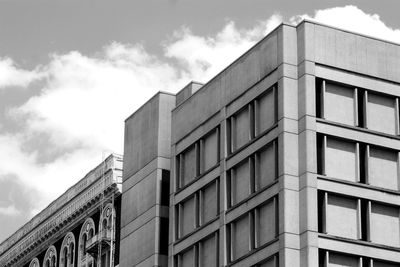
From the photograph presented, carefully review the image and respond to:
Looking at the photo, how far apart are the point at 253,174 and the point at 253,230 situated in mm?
3165

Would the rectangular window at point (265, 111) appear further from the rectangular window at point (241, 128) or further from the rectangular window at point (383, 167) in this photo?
the rectangular window at point (383, 167)

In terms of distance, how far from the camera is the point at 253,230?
6894cm

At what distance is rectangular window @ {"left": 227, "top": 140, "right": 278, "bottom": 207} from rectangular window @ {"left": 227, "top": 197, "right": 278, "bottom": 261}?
1.19 meters

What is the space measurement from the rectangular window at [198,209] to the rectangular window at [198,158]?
117 cm

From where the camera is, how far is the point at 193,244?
74.8m

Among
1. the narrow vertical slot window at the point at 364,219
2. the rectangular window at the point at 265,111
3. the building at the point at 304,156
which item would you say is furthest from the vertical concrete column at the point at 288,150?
the narrow vertical slot window at the point at 364,219

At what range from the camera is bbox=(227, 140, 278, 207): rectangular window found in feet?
224

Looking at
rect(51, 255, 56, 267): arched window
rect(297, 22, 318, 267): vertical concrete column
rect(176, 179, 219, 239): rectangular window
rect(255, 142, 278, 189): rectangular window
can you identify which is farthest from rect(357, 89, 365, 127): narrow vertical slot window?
rect(51, 255, 56, 267): arched window

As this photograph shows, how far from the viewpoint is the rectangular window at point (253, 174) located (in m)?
68.3

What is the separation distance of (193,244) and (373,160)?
12396mm

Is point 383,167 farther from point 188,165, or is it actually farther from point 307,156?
point 188,165

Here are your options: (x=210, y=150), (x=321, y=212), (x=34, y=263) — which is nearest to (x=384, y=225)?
(x=321, y=212)

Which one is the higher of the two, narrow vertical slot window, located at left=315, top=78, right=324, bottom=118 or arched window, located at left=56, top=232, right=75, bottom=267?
arched window, located at left=56, top=232, right=75, bottom=267

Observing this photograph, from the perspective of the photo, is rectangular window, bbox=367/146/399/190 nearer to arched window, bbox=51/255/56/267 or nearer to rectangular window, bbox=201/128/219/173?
rectangular window, bbox=201/128/219/173
